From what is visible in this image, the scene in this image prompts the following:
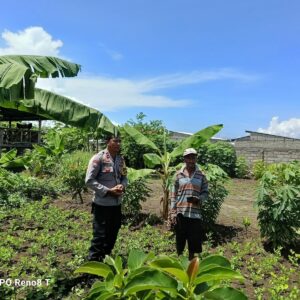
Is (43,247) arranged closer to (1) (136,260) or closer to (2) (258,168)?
(1) (136,260)

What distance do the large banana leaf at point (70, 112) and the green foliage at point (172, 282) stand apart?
12.0ft

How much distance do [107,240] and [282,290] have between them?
2.29 meters

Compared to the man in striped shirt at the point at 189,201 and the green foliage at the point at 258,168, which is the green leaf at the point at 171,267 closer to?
the man in striped shirt at the point at 189,201

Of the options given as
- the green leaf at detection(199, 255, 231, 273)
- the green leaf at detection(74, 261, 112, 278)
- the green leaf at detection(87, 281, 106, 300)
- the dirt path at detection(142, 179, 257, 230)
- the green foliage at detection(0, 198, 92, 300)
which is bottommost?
the green foliage at detection(0, 198, 92, 300)

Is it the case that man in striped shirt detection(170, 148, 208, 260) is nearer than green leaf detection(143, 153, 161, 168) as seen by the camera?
Yes

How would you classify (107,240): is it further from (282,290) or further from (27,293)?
(282,290)

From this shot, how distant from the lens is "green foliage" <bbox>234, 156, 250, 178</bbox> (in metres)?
20.1

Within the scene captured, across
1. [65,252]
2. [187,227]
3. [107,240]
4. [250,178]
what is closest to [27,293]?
[107,240]

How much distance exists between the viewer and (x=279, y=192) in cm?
647

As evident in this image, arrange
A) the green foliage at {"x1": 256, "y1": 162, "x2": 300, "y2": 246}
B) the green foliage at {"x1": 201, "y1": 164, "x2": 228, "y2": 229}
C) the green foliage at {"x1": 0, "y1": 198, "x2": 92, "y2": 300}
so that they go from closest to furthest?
the green foliage at {"x1": 0, "y1": 198, "x2": 92, "y2": 300} → the green foliage at {"x1": 256, "y1": 162, "x2": 300, "y2": 246} → the green foliage at {"x1": 201, "y1": 164, "x2": 228, "y2": 229}

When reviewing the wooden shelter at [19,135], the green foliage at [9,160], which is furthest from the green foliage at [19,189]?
the wooden shelter at [19,135]

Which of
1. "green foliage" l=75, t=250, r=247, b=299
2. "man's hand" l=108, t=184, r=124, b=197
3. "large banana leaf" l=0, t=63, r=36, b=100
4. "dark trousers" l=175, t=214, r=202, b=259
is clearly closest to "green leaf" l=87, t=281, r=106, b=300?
"green foliage" l=75, t=250, r=247, b=299

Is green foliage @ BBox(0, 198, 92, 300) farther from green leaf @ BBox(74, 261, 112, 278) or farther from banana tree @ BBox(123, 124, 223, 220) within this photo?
green leaf @ BBox(74, 261, 112, 278)

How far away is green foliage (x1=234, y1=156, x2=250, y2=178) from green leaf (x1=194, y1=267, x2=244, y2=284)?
63.4 ft
